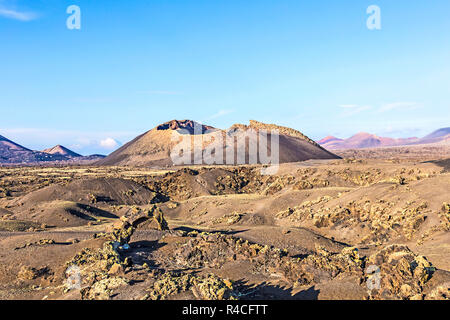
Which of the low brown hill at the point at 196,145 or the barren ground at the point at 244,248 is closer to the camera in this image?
the barren ground at the point at 244,248

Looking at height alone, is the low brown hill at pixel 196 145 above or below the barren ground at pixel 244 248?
above

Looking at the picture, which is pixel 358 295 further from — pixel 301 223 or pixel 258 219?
pixel 258 219

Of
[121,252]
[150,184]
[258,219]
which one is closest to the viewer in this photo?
[121,252]

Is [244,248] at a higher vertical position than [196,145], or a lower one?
lower

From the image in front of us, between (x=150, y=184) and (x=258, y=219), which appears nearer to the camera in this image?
(x=258, y=219)

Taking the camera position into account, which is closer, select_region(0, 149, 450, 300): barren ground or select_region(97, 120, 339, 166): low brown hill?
select_region(0, 149, 450, 300): barren ground

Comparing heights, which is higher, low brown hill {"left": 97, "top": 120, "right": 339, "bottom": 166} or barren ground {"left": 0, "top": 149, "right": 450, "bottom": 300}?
low brown hill {"left": 97, "top": 120, "right": 339, "bottom": 166}

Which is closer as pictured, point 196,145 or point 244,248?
point 244,248
